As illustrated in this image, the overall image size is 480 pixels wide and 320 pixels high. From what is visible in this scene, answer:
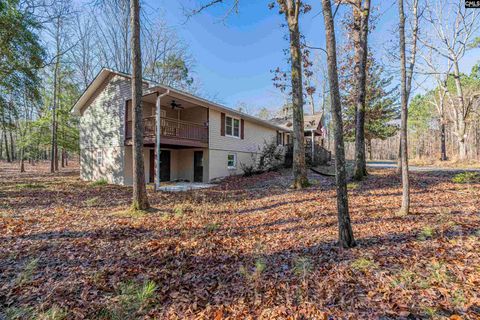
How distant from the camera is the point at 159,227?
5707 millimetres

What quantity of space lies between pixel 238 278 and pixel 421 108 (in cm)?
3920

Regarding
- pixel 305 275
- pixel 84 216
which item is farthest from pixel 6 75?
pixel 305 275

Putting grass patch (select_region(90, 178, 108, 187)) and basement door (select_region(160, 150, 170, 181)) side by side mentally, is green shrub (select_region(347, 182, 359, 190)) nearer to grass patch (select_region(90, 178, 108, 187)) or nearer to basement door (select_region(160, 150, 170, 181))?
basement door (select_region(160, 150, 170, 181))

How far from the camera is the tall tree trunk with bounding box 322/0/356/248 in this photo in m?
4.07

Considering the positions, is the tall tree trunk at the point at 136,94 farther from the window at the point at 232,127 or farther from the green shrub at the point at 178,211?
the window at the point at 232,127

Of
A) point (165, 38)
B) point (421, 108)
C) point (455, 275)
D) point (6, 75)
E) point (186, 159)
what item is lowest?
point (455, 275)

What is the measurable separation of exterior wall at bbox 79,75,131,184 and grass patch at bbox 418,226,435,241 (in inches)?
525

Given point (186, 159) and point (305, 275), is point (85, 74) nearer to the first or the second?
point (186, 159)

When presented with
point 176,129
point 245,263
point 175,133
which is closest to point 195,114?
point 176,129

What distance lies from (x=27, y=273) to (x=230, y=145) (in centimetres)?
1313

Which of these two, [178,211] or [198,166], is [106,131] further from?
[178,211]

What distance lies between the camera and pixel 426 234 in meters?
4.29

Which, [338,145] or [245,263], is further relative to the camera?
[338,145]

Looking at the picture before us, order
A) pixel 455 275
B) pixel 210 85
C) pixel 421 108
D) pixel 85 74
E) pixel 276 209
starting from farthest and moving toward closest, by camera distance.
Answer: pixel 421 108, pixel 210 85, pixel 85 74, pixel 276 209, pixel 455 275
